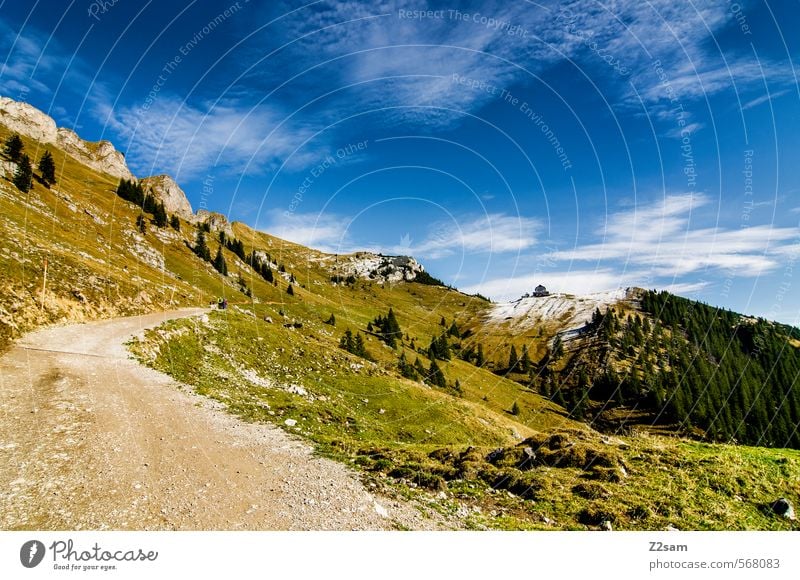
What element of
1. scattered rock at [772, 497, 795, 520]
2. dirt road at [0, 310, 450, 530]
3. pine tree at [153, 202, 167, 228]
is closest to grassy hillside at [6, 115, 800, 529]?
scattered rock at [772, 497, 795, 520]

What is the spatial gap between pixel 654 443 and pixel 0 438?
94.7 feet

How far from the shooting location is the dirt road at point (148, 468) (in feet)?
35.1

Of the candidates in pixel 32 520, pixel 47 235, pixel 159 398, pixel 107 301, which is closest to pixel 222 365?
pixel 159 398

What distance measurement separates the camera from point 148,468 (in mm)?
13078

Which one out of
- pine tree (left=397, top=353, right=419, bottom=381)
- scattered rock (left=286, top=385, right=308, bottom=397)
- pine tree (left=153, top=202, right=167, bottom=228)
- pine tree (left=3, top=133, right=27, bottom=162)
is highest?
pine tree (left=3, top=133, right=27, bottom=162)

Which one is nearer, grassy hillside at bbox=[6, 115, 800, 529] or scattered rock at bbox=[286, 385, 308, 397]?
grassy hillside at bbox=[6, 115, 800, 529]

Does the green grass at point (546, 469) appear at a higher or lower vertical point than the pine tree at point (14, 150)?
lower

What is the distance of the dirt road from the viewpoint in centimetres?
1070

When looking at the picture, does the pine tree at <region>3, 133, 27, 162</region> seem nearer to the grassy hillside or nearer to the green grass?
the grassy hillside

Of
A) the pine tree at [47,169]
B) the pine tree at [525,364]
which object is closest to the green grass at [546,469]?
the pine tree at [47,169]

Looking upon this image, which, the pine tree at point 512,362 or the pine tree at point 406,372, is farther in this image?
the pine tree at point 512,362

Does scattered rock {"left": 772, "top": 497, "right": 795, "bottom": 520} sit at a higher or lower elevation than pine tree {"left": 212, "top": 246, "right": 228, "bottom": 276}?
lower

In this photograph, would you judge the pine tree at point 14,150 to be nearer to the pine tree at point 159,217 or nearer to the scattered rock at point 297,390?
the pine tree at point 159,217
